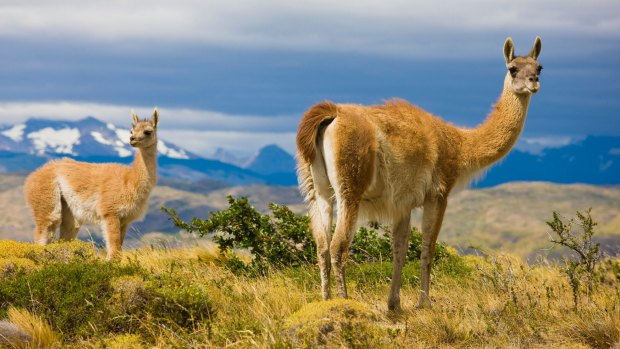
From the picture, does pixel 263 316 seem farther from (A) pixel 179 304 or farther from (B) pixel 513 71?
(B) pixel 513 71

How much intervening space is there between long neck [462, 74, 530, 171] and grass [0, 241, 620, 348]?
6.11 feet

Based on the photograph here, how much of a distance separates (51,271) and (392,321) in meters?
4.37

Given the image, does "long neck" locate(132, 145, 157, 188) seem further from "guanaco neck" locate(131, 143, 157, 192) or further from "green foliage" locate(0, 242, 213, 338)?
"green foliage" locate(0, 242, 213, 338)

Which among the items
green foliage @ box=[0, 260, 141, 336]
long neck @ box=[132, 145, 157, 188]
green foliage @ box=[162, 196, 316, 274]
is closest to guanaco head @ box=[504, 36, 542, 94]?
green foliage @ box=[162, 196, 316, 274]

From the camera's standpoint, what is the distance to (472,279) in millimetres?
13477

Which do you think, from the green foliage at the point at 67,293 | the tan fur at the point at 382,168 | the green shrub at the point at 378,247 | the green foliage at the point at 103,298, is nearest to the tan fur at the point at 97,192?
the green shrub at the point at 378,247

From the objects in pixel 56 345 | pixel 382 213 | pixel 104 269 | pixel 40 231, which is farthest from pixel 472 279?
pixel 40 231

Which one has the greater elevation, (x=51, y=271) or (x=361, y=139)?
(x=361, y=139)

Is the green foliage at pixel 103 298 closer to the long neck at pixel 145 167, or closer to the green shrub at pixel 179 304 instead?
the green shrub at pixel 179 304

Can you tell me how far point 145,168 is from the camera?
16594mm

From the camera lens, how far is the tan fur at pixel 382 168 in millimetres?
9977

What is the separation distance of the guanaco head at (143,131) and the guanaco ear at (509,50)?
775 centimetres

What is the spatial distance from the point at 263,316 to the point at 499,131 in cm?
533

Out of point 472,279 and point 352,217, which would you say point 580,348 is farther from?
point 472,279
